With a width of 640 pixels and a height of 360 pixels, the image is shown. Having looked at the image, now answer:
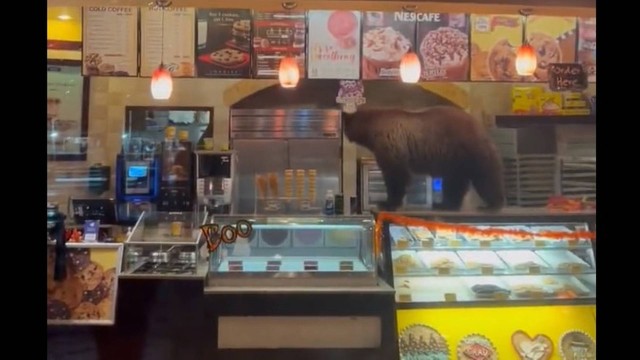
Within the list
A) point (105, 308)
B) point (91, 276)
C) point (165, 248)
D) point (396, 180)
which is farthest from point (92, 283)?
point (396, 180)

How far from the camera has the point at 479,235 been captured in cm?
384

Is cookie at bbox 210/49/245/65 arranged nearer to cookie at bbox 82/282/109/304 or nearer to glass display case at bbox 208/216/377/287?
glass display case at bbox 208/216/377/287

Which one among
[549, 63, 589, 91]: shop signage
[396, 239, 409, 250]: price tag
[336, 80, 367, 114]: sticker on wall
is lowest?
[396, 239, 409, 250]: price tag

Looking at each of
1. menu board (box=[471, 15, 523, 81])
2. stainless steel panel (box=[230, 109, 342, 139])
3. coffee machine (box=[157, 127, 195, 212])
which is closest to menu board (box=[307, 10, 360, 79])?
stainless steel panel (box=[230, 109, 342, 139])

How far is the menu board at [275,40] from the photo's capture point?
550cm

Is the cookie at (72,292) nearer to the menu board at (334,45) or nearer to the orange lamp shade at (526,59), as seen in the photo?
the menu board at (334,45)

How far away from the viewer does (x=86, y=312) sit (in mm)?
3988

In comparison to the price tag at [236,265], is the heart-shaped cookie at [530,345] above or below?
below

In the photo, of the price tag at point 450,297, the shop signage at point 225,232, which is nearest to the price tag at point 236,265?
the shop signage at point 225,232

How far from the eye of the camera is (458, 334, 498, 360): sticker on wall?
141 inches

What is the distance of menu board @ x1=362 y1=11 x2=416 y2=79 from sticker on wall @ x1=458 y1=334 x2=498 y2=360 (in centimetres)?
283

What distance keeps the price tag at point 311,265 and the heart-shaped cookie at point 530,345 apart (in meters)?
1.35

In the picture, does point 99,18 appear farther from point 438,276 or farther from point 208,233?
point 438,276

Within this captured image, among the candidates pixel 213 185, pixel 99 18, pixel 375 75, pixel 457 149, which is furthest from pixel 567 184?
pixel 99 18
